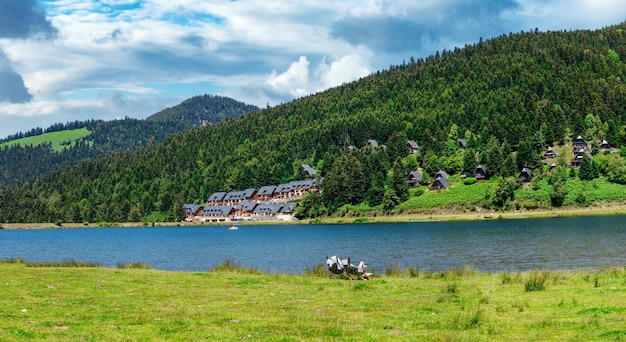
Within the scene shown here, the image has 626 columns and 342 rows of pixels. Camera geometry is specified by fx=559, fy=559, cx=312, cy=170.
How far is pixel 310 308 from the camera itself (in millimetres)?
22797

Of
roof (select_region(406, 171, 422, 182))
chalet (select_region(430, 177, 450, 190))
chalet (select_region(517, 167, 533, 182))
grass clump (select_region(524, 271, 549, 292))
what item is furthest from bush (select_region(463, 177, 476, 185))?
grass clump (select_region(524, 271, 549, 292))

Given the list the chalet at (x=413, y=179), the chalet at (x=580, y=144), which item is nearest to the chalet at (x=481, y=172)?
the chalet at (x=413, y=179)

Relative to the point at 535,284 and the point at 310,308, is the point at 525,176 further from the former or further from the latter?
the point at 310,308

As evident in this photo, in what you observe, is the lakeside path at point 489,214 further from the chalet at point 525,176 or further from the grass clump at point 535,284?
the grass clump at point 535,284

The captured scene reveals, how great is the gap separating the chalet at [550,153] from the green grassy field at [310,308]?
14693cm

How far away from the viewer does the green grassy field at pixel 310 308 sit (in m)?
17.0

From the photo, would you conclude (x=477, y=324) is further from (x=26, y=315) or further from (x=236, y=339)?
(x=26, y=315)

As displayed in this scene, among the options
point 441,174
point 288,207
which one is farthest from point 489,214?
point 288,207

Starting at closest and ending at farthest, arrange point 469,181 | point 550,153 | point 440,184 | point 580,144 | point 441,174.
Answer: point 469,181 → point 440,184 → point 580,144 → point 441,174 → point 550,153

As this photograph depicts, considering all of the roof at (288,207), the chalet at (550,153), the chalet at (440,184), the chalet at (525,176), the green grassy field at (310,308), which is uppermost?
the chalet at (550,153)

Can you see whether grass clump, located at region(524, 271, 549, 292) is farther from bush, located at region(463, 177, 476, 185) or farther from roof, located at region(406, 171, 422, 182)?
roof, located at region(406, 171, 422, 182)

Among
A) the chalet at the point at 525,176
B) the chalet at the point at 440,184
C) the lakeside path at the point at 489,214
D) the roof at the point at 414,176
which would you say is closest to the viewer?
the lakeside path at the point at 489,214

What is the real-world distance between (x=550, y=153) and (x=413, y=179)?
1642 inches

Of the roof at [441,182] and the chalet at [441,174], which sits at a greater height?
the chalet at [441,174]
